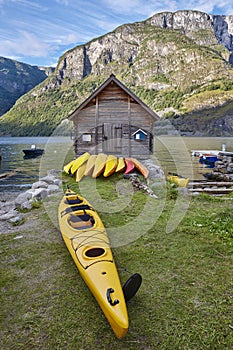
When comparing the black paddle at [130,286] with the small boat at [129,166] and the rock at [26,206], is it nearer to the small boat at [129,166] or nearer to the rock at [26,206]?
the rock at [26,206]

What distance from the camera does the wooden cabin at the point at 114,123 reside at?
1739cm

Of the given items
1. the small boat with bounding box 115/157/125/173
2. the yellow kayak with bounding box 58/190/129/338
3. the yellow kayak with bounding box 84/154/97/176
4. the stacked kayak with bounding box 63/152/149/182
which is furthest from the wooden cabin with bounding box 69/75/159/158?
the yellow kayak with bounding box 58/190/129/338

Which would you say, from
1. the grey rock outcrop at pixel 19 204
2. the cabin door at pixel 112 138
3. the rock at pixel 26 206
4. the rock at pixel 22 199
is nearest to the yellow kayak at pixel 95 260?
the grey rock outcrop at pixel 19 204

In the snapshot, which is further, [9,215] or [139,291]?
[9,215]

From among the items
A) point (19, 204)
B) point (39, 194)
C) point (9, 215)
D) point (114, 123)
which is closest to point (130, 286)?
point (9, 215)

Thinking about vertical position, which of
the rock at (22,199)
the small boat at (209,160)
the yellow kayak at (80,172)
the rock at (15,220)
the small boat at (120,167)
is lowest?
the small boat at (209,160)

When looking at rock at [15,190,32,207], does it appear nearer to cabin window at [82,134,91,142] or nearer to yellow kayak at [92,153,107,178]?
yellow kayak at [92,153,107,178]

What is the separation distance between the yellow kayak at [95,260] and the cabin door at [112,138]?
1089cm

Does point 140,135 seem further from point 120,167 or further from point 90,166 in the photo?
point 90,166

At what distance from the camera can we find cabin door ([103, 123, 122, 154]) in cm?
1772

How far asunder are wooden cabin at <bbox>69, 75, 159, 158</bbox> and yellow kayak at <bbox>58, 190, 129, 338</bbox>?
36.1 feet

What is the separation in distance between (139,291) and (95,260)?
94cm

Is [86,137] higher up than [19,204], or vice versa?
[86,137]

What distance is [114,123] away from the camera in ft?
57.9
